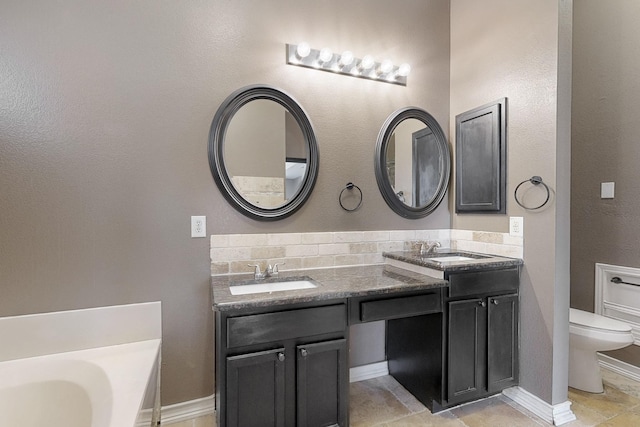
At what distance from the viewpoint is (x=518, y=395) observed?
1.97 metres

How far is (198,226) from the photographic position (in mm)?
Result: 1848

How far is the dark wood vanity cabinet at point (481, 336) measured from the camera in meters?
1.82

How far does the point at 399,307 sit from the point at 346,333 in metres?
0.32

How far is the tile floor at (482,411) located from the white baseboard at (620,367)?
7 centimetres

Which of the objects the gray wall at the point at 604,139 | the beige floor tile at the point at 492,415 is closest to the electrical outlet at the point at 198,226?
the beige floor tile at the point at 492,415

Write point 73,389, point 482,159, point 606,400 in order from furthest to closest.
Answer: point 482,159, point 606,400, point 73,389

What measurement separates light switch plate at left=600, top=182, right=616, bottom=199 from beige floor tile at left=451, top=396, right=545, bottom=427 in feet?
5.60

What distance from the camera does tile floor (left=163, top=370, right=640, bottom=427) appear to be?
5.87 ft

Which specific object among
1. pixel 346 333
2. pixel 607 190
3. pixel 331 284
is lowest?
pixel 346 333

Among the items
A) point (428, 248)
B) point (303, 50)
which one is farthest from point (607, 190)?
point (303, 50)

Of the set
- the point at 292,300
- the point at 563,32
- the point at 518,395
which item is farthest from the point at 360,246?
the point at 563,32

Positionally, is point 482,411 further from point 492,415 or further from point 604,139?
point 604,139

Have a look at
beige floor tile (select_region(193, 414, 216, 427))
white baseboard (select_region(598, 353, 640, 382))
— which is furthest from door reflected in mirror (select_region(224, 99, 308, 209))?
white baseboard (select_region(598, 353, 640, 382))

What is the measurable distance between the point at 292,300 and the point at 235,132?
43.2 inches
